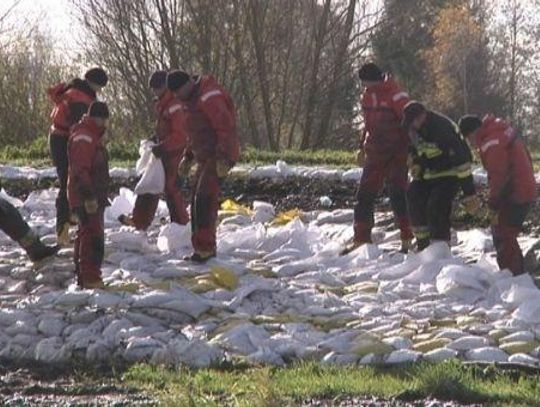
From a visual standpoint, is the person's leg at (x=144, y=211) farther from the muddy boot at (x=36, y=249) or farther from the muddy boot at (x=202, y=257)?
the muddy boot at (x=202, y=257)

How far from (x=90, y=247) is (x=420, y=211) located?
288 cm

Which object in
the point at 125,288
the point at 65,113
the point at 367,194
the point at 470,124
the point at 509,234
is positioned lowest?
the point at 125,288

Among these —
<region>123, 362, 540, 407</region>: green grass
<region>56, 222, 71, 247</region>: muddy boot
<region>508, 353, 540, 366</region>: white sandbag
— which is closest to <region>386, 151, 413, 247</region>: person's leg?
<region>56, 222, 71, 247</region>: muddy boot

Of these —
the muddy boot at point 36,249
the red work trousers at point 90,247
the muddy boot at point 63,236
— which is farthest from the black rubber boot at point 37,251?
the red work trousers at point 90,247

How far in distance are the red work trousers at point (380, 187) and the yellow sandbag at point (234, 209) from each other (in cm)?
220

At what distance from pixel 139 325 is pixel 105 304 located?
1.50ft

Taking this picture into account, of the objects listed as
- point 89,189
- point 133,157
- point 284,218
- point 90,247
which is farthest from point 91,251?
point 133,157

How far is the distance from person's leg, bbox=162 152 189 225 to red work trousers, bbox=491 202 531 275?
324 cm

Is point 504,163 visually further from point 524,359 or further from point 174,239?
point 174,239

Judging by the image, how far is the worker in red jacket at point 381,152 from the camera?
11.7 metres

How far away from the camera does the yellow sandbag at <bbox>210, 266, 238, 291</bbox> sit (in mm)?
10414

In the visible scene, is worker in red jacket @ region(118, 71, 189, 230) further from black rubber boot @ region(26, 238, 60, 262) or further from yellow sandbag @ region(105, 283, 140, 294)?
yellow sandbag @ region(105, 283, 140, 294)

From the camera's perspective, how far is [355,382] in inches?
300

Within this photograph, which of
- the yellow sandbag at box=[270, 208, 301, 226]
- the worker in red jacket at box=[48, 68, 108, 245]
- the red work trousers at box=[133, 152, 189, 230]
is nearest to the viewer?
the worker in red jacket at box=[48, 68, 108, 245]
